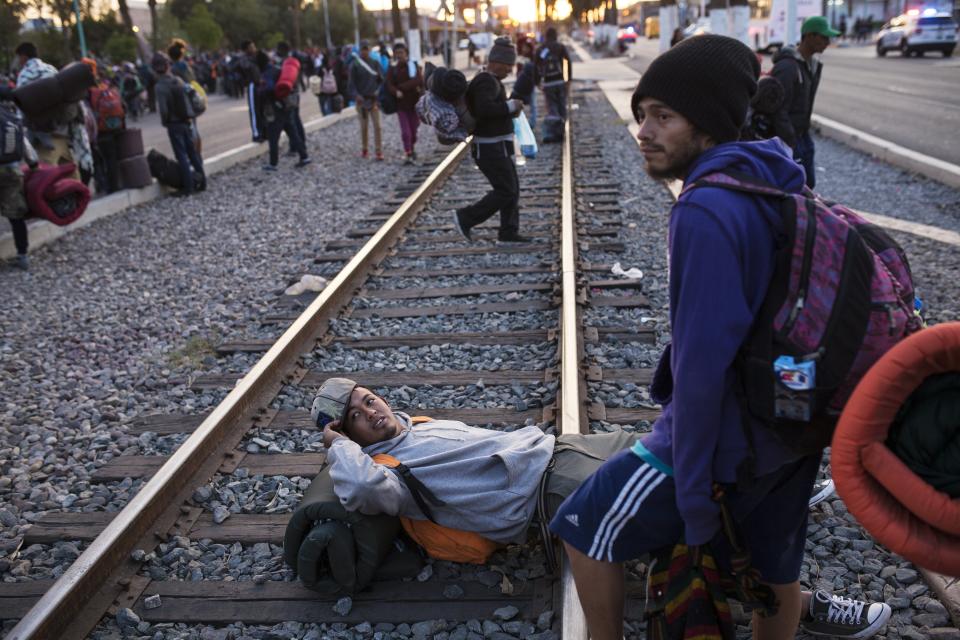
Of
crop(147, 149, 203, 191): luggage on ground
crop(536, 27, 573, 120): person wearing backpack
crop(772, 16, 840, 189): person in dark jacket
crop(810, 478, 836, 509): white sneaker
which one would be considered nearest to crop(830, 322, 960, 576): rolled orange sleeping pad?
crop(810, 478, 836, 509): white sneaker

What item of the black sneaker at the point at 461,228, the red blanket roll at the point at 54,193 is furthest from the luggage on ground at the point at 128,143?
the black sneaker at the point at 461,228

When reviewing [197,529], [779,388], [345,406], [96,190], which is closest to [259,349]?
[197,529]

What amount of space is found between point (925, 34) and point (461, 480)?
3696 cm

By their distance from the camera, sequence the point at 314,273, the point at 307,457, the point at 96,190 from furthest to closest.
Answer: the point at 96,190 → the point at 314,273 → the point at 307,457

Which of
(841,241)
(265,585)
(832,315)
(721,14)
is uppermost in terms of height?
(721,14)

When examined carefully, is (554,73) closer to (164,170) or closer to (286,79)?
(286,79)

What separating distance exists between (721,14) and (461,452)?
40.4ft

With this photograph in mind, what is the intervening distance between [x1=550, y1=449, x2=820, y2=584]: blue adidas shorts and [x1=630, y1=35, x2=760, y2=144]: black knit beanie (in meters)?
0.80

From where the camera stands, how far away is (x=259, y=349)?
18.7ft

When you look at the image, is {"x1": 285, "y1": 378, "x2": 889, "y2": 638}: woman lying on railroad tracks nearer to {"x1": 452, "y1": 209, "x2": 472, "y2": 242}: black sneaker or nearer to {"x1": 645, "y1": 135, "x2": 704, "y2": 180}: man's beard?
{"x1": 645, "y1": 135, "x2": 704, "y2": 180}: man's beard

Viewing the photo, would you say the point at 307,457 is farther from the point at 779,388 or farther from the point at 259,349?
the point at 779,388

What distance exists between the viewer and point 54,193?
28.1 feet

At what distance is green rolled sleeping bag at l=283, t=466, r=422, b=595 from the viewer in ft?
10.1

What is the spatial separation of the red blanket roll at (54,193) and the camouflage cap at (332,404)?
6.48 metres
